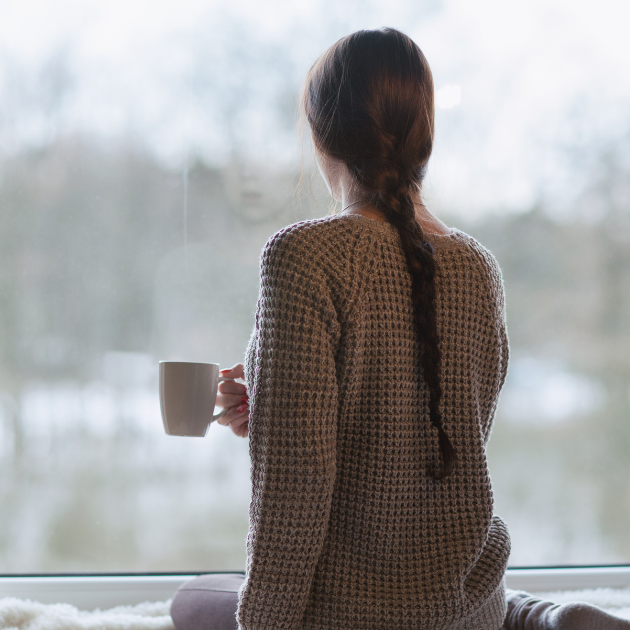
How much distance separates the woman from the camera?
63 cm

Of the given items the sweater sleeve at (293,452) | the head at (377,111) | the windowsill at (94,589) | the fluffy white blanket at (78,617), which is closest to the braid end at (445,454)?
the sweater sleeve at (293,452)

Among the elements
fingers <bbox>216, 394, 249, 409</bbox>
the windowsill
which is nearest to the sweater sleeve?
fingers <bbox>216, 394, 249, 409</bbox>

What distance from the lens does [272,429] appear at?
24.8 inches

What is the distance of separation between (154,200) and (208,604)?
77 centimetres

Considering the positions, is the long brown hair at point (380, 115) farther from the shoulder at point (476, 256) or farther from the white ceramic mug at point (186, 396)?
the white ceramic mug at point (186, 396)

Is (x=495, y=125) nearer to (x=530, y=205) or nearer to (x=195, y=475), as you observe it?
(x=530, y=205)

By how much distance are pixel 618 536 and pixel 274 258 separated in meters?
1.17

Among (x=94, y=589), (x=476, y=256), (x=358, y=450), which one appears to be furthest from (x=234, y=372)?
(x=94, y=589)

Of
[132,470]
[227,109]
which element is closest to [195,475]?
[132,470]

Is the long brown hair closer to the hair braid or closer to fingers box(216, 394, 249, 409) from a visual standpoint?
the hair braid

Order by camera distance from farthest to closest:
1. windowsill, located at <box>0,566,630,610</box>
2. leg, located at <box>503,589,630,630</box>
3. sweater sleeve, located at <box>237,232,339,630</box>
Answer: windowsill, located at <box>0,566,630,610</box> < leg, located at <box>503,589,630,630</box> < sweater sleeve, located at <box>237,232,339,630</box>

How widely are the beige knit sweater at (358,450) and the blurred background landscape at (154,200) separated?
570 mm

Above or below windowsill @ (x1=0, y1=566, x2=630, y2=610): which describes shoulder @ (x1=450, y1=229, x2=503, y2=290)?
above

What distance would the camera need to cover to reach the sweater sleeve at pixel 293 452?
2.04ft
